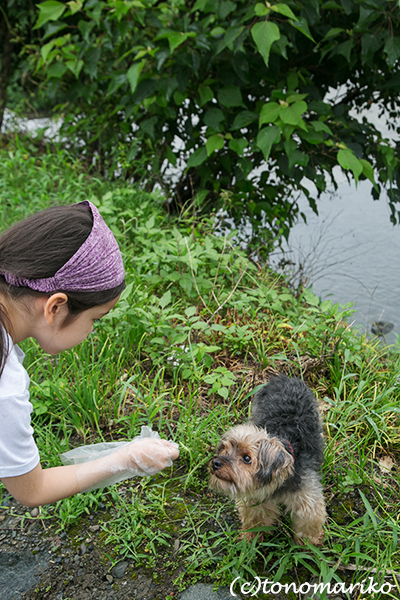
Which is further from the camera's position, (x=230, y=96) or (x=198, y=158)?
(x=198, y=158)

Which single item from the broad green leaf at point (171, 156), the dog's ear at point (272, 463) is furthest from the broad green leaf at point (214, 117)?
the dog's ear at point (272, 463)

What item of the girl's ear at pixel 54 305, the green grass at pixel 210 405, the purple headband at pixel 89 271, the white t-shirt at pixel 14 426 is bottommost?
the green grass at pixel 210 405

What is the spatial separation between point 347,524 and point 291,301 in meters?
1.67

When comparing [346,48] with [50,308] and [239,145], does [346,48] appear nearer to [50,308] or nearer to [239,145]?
[239,145]

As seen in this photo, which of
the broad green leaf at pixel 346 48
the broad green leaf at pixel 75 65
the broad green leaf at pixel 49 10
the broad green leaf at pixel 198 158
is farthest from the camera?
the broad green leaf at pixel 75 65

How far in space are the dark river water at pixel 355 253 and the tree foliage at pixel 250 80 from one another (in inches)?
36.0

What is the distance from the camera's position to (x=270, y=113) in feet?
10.1

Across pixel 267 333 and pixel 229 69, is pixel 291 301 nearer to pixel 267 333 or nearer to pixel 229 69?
pixel 267 333

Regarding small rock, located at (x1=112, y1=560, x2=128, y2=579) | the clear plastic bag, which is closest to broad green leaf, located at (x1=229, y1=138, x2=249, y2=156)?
the clear plastic bag

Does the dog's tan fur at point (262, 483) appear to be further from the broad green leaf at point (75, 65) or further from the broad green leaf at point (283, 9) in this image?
the broad green leaf at point (75, 65)

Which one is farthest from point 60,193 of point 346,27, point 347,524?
point 347,524

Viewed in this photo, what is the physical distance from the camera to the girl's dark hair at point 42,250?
151cm

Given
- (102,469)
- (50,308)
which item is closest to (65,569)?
(102,469)

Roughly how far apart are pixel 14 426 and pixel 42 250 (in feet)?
1.85
